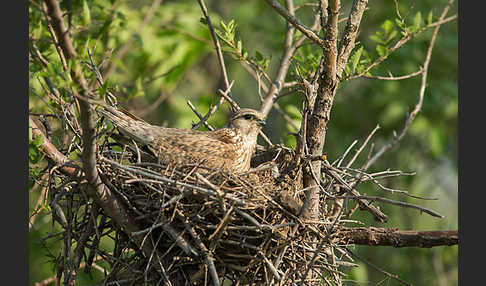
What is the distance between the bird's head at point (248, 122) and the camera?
20.3 feet

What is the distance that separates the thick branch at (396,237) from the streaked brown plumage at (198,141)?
1214 millimetres

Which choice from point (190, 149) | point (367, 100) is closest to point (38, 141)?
point (190, 149)

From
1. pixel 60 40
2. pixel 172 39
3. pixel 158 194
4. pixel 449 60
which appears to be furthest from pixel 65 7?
pixel 449 60

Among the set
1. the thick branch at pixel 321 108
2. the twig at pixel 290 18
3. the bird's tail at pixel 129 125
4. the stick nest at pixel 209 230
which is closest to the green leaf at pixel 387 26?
the thick branch at pixel 321 108

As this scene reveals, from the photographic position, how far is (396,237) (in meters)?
4.87

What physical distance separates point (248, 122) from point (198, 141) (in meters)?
0.74

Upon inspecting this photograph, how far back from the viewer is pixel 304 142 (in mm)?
4754

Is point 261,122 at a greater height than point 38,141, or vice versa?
point 261,122

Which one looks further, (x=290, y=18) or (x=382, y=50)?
(x=382, y=50)

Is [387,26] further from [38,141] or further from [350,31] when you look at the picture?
[38,141]

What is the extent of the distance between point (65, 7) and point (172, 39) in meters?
4.82

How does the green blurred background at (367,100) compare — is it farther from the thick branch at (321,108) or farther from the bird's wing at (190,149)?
the thick branch at (321,108)

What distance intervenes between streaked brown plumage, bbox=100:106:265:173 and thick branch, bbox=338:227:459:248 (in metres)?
1.21

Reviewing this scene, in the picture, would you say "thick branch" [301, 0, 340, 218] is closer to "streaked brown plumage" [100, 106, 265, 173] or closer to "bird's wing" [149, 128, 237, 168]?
"streaked brown plumage" [100, 106, 265, 173]
